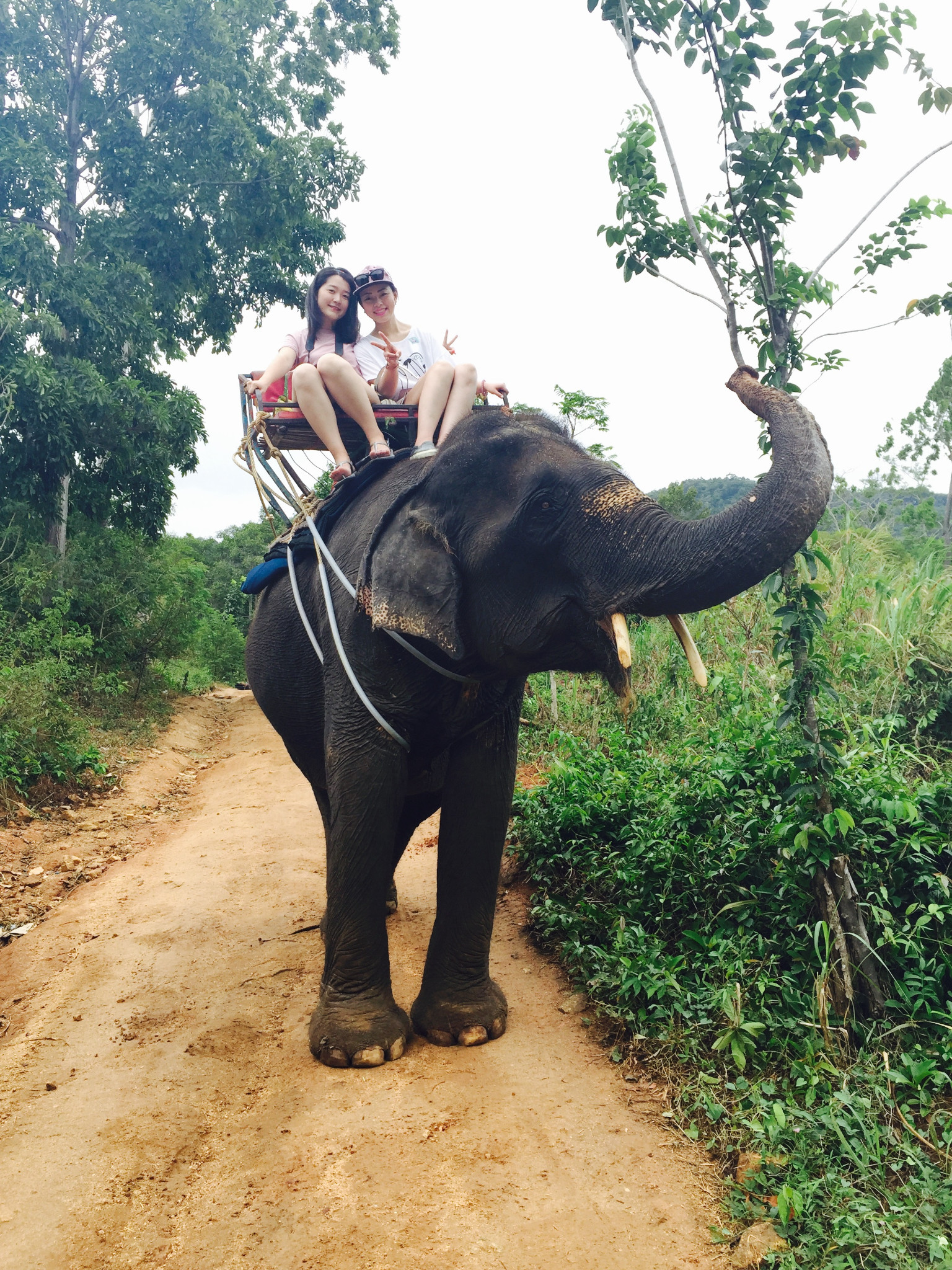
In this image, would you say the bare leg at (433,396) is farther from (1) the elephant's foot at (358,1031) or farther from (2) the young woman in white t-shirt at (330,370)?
(1) the elephant's foot at (358,1031)

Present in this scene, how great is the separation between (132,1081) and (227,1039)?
1.45 ft

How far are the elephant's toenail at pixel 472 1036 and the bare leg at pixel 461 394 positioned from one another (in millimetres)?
2512

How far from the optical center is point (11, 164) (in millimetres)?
11703

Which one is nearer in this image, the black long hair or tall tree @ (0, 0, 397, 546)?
the black long hair

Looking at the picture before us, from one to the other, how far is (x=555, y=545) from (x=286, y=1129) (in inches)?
85.7

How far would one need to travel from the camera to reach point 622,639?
9.81 ft

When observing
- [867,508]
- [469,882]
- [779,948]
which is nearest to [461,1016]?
[469,882]

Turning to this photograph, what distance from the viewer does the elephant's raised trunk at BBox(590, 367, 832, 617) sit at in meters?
2.70

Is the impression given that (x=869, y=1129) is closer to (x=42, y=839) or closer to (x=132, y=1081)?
(x=132, y=1081)

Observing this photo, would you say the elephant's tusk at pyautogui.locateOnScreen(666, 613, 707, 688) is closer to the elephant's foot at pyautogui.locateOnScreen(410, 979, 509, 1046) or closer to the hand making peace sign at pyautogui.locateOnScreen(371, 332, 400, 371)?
the elephant's foot at pyautogui.locateOnScreen(410, 979, 509, 1046)

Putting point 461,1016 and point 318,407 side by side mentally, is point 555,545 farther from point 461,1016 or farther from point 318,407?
point 461,1016

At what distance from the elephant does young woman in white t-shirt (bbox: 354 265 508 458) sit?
268 millimetres

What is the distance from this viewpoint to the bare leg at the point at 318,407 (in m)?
4.38

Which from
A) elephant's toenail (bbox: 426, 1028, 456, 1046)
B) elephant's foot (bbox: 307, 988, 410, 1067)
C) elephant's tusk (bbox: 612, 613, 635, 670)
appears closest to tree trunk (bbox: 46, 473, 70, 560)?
elephant's foot (bbox: 307, 988, 410, 1067)
